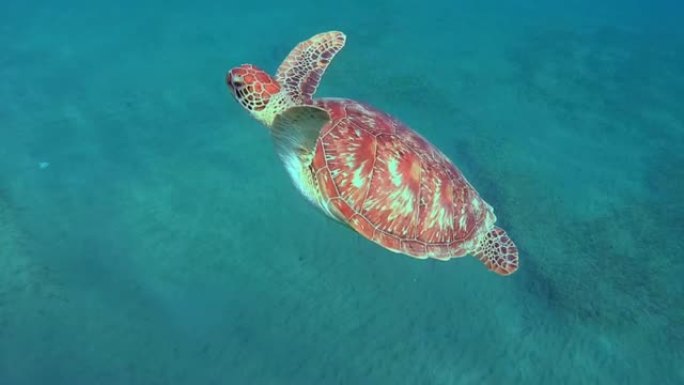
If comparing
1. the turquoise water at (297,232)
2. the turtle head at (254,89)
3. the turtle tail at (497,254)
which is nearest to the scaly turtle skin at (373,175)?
the turtle head at (254,89)

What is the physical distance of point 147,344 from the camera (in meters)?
2.87

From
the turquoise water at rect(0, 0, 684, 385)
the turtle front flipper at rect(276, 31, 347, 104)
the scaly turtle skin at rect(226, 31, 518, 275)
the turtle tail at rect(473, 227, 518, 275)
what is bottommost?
the turquoise water at rect(0, 0, 684, 385)

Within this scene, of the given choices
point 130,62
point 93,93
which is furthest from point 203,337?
point 130,62

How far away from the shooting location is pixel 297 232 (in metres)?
3.51

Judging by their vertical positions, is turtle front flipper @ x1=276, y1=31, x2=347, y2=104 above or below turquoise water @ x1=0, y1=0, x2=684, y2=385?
above

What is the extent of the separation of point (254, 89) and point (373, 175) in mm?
934

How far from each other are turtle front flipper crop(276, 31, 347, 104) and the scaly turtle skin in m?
0.06

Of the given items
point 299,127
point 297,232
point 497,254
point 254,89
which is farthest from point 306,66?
point 497,254

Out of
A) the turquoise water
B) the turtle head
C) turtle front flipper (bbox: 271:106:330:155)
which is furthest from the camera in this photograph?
the turquoise water

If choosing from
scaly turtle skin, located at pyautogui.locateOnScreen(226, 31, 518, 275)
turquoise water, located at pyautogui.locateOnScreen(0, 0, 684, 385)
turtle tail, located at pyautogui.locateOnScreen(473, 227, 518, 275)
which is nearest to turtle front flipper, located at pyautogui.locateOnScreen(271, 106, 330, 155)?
scaly turtle skin, located at pyautogui.locateOnScreen(226, 31, 518, 275)

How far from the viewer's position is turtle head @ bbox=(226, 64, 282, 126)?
2735 millimetres

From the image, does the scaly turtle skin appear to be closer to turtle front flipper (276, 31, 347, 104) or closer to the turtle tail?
turtle front flipper (276, 31, 347, 104)

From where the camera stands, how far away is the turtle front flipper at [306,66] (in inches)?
116

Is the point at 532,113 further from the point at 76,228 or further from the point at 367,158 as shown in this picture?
the point at 76,228
